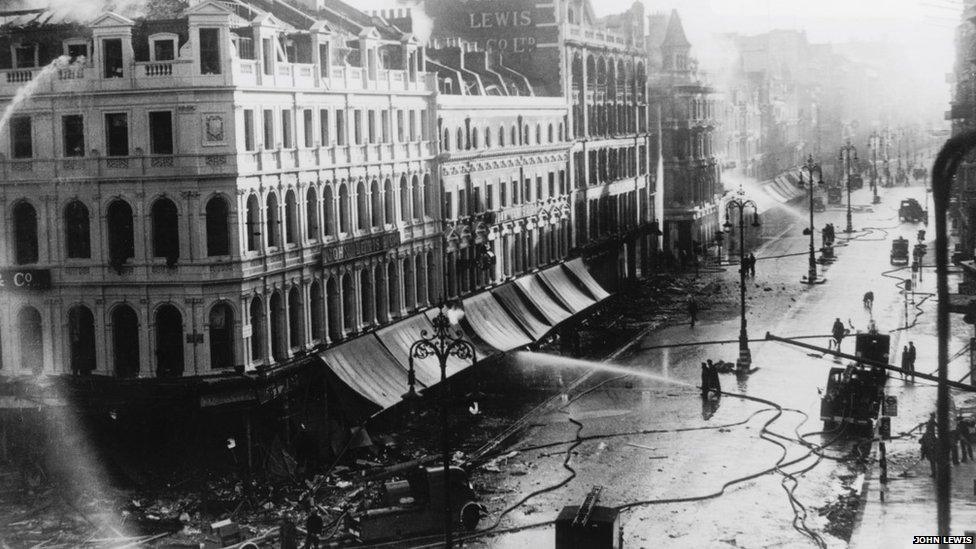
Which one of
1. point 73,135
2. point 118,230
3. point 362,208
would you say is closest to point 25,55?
point 73,135

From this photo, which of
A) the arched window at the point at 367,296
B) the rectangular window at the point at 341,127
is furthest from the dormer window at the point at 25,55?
the arched window at the point at 367,296

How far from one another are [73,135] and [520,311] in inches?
1037

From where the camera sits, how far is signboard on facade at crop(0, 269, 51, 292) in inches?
1656

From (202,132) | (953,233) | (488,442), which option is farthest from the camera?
(953,233)

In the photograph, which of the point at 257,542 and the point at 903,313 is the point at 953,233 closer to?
the point at 903,313

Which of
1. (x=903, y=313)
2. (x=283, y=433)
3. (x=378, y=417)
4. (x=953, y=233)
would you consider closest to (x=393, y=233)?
(x=378, y=417)

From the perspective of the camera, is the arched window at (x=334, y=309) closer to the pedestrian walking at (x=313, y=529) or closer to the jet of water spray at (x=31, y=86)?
the jet of water spray at (x=31, y=86)

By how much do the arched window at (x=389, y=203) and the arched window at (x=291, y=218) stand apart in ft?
26.7

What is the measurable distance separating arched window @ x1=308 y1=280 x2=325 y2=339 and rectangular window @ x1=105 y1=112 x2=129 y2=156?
28.5ft

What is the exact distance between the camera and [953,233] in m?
102

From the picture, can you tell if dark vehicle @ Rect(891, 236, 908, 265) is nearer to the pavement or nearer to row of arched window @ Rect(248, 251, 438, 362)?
the pavement

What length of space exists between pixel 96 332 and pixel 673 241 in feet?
231

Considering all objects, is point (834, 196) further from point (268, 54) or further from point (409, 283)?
point (268, 54)

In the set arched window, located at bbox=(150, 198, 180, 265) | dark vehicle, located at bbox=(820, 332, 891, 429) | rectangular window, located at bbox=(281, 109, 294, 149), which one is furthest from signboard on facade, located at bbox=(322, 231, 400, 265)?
dark vehicle, located at bbox=(820, 332, 891, 429)
